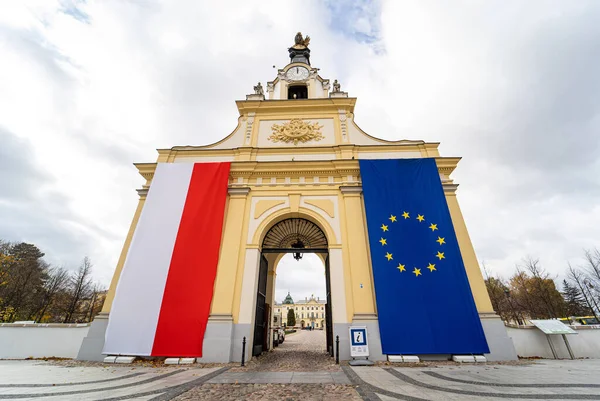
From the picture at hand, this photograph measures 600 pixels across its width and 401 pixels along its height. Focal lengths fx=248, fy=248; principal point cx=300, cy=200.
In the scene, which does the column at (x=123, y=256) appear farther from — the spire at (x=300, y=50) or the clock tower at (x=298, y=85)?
the spire at (x=300, y=50)

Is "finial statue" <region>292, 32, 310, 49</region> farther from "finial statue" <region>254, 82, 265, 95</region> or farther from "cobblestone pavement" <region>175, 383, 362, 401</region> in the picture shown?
"cobblestone pavement" <region>175, 383, 362, 401</region>

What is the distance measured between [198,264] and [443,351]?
332 inches

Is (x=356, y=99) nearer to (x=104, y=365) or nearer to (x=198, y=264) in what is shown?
(x=198, y=264)

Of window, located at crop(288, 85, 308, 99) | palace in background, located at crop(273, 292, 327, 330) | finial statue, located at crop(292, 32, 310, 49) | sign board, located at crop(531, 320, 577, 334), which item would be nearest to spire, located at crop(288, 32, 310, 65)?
finial statue, located at crop(292, 32, 310, 49)

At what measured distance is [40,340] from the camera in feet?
28.6

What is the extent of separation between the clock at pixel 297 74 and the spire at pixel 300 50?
2.48m

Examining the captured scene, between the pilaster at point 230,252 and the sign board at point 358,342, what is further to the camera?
the pilaster at point 230,252

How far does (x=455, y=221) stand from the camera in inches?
381

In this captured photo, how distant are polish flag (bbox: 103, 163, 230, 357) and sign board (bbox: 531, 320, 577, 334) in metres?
11.3

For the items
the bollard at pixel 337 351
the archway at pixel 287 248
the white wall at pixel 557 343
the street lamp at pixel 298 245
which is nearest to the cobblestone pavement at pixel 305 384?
the bollard at pixel 337 351

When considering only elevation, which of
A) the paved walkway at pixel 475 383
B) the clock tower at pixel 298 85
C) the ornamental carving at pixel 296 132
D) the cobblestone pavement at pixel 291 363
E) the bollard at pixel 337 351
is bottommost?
the cobblestone pavement at pixel 291 363

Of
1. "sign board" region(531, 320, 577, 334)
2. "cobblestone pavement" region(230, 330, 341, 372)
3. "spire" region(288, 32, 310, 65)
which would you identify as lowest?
"cobblestone pavement" region(230, 330, 341, 372)

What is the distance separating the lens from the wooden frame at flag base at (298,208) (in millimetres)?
A: 8164

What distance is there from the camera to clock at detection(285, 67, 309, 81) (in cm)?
1514
